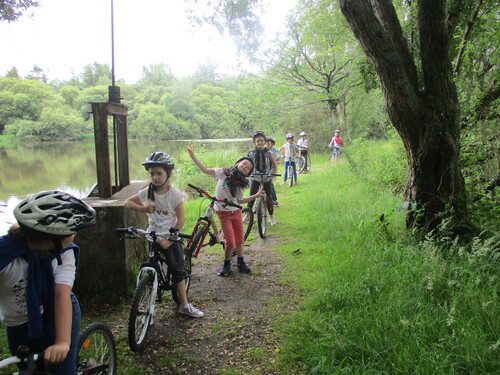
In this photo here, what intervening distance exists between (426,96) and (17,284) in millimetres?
4696

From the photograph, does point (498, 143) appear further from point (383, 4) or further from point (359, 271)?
point (359, 271)

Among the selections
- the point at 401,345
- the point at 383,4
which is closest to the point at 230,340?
the point at 401,345

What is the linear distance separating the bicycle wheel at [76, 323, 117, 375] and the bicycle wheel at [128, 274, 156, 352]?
13.1 inches

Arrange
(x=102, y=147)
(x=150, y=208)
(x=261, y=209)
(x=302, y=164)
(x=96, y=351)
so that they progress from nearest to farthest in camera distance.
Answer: (x=96, y=351) < (x=150, y=208) < (x=102, y=147) < (x=261, y=209) < (x=302, y=164)

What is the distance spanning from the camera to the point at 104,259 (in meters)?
3.64

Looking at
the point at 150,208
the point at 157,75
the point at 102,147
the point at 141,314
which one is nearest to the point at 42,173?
the point at 102,147

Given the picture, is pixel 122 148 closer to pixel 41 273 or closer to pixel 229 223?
pixel 229 223

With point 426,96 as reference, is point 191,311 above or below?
below

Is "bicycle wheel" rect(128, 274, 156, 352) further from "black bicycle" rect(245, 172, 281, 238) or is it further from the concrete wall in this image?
"black bicycle" rect(245, 172, 281, 238)

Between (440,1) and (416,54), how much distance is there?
1.12 m

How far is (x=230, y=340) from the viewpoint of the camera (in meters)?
3.13

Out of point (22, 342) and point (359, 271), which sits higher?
point (22, 342)

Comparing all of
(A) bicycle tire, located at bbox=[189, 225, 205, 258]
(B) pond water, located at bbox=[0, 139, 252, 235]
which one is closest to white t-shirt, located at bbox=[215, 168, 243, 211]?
(A) bicycle tire, located at bbox=[189, 225, 205, 258]

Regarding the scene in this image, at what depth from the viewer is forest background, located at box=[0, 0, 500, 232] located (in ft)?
18.0
